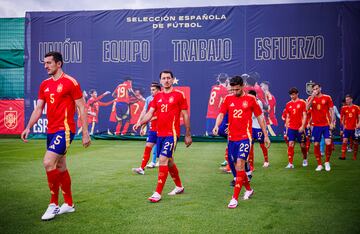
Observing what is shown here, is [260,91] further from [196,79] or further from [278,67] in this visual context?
[196,79]

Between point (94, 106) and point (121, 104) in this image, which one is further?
point (94, 106)

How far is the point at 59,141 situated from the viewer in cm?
559

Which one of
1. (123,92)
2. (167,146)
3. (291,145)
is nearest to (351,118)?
(291,145)

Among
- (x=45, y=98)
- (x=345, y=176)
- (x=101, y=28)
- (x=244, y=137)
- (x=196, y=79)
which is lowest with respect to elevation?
(x=345, y=176)

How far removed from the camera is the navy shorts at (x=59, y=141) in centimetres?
556

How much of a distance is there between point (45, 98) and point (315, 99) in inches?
305

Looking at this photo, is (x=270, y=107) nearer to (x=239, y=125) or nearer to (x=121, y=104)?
(x=121, y=104)

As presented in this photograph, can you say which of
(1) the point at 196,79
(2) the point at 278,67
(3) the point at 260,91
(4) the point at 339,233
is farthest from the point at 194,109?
(4) the point at 339,233

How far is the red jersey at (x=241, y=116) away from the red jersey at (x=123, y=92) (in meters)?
16.3

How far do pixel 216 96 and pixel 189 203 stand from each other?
15581mm

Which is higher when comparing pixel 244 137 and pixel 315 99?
pixel 315 99

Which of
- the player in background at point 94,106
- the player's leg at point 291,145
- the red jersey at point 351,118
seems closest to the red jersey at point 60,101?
the player's leg at point 291,145

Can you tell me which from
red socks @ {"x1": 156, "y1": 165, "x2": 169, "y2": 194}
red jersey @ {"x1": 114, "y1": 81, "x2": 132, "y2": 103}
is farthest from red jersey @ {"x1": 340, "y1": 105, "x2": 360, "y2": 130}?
red jersey @ {"x1": 114, "y1": 81, "x2": 132, "y2": 103}

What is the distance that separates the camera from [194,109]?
72.6 feet
